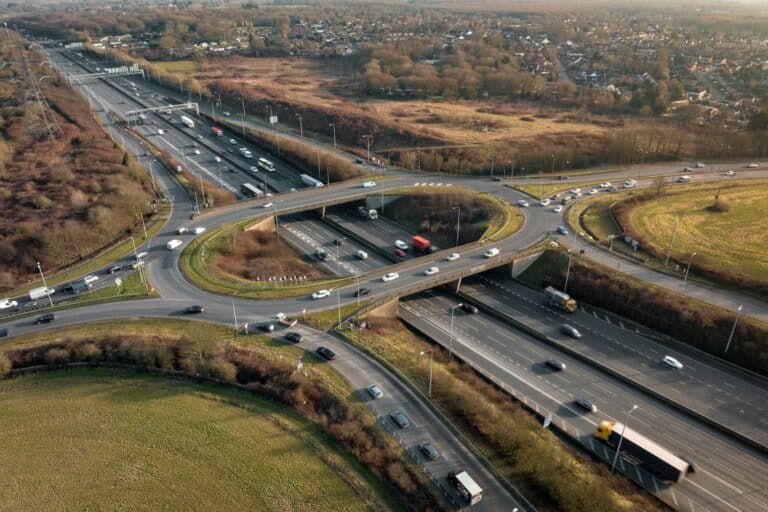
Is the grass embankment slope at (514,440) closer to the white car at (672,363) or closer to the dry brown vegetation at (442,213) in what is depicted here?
the white car at (672,363)

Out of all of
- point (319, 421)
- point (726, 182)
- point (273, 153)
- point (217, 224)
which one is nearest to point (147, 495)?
point (319, 421)

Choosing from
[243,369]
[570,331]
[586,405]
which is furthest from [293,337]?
[570,331]

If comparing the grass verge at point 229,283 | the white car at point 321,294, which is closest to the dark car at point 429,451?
the white car at point 321,294

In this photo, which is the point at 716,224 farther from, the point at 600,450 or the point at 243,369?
the point at 243,369

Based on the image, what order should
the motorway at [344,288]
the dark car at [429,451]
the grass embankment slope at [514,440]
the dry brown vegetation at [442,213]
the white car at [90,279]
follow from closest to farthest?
the grass embankment slope at [514,440] → the dark car at [429,451] → the motorway at [344,288] → the white car at [90,279] → the dry brown vegetation at [442,213]

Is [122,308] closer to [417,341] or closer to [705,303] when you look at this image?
[417,341]
